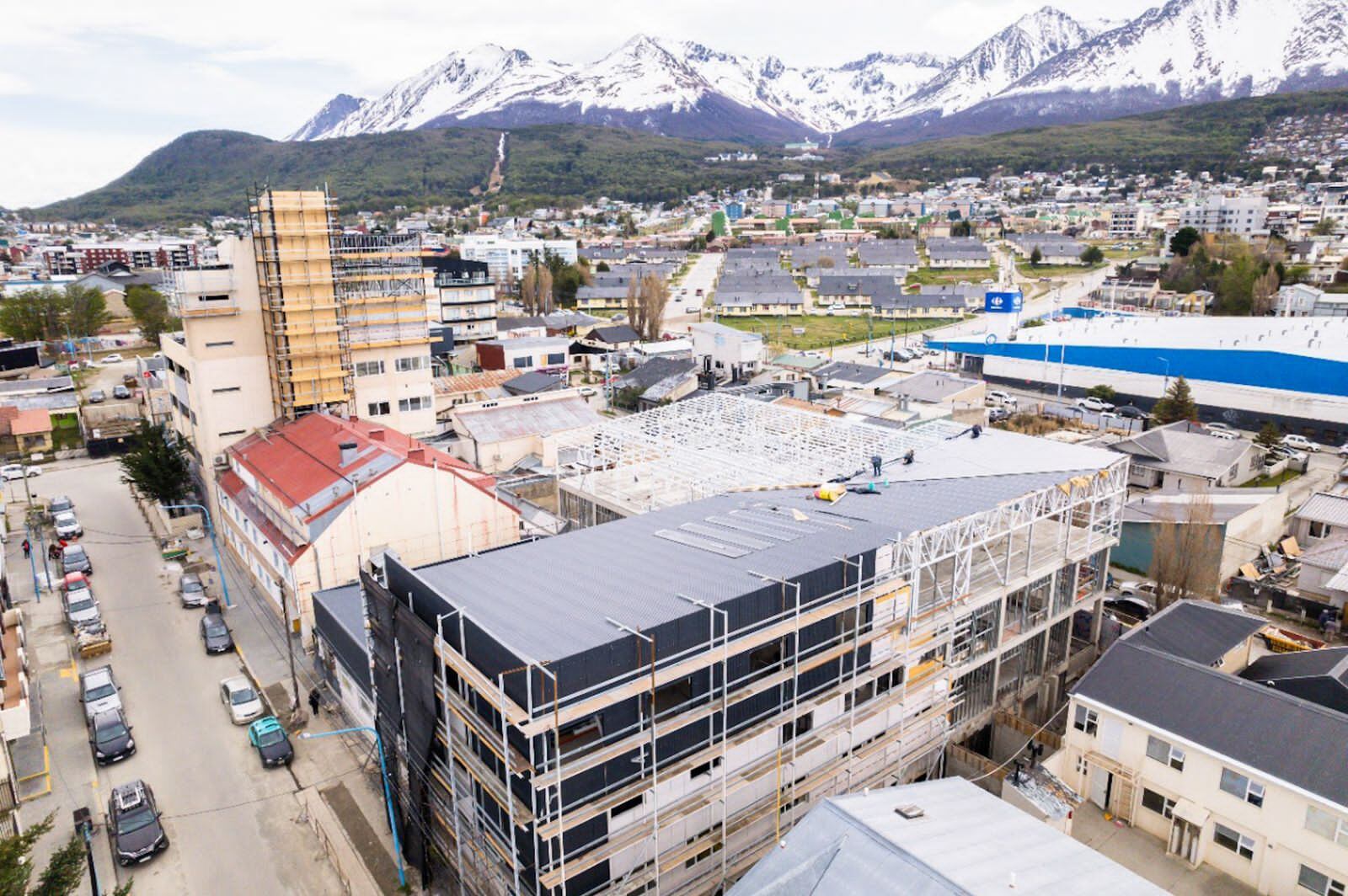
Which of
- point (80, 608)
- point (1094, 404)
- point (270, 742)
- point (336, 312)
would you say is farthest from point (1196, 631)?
point (1094, 404)

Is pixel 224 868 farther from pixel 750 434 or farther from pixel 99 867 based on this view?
pixel 750 434

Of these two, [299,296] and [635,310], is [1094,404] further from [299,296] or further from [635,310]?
[299,296]

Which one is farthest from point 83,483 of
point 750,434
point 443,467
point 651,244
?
point 651,244

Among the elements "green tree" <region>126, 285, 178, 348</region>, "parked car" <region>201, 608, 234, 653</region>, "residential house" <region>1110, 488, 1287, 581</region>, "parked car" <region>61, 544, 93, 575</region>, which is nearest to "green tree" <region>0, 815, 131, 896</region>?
"parked car" <region>201, 608, 234, 653</region>

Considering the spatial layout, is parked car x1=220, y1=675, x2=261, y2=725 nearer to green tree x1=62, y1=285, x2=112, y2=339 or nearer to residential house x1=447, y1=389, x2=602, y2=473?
residential house x1=447, y1=389, x2=602, y2=473

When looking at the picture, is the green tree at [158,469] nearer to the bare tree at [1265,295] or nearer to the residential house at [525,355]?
the residential house at [525,355]

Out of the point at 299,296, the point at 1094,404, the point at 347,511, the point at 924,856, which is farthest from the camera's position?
the point at 1094,404

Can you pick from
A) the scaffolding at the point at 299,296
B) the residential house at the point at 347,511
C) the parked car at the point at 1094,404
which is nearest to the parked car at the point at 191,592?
the residential house at the point at 347,511
